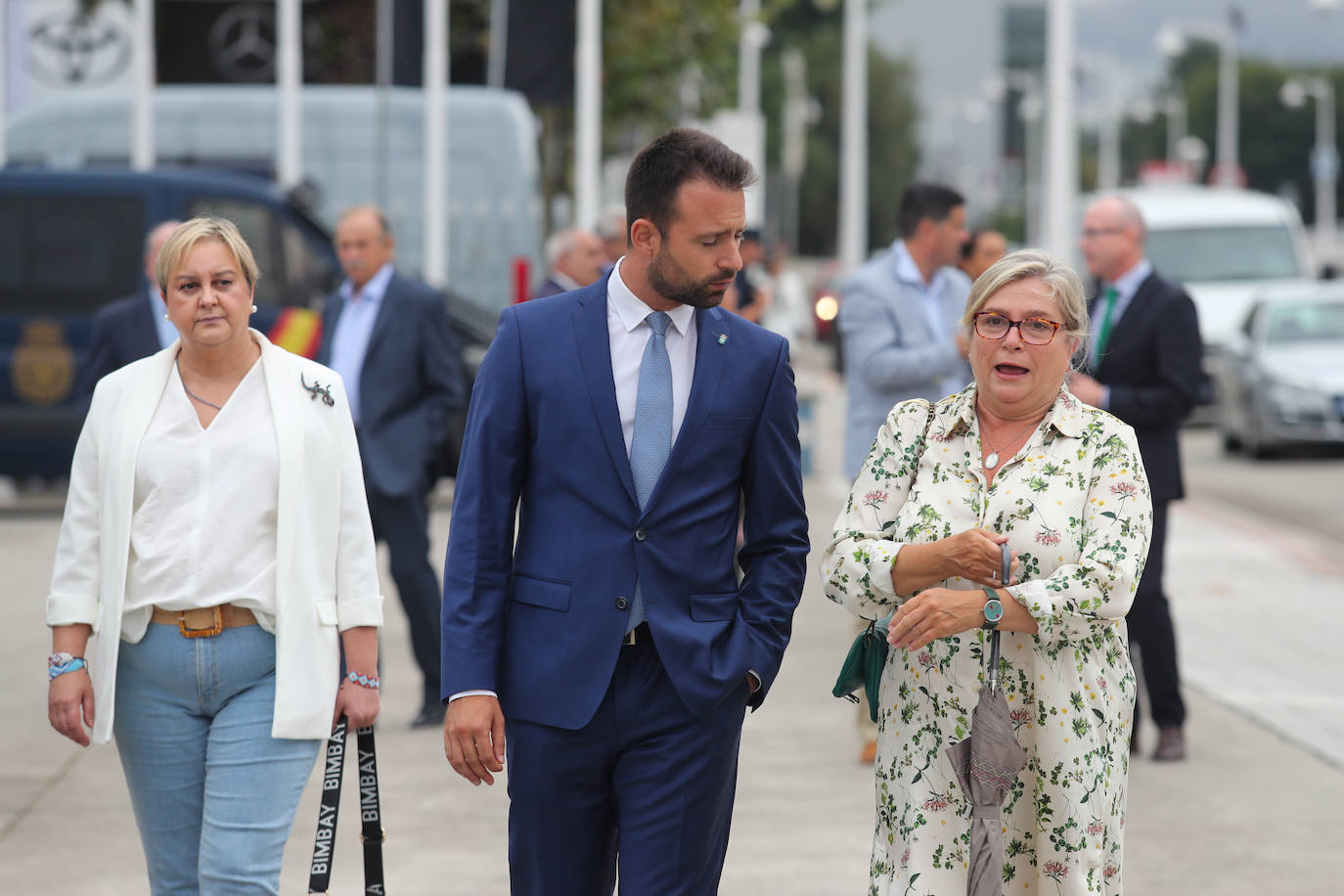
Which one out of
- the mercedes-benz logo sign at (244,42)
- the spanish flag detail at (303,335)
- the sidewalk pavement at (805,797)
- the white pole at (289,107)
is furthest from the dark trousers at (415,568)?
the mercedes-benz logo sign at (244,42)

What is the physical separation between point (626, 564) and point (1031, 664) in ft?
2.65

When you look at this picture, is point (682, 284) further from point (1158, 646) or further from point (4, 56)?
point (4, 56)

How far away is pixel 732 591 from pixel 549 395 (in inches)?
20.0

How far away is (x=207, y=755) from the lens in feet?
13.2

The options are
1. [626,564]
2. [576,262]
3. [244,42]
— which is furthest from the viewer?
[244,42]

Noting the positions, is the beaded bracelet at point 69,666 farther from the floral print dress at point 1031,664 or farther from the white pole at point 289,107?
the white pole at point 289,107

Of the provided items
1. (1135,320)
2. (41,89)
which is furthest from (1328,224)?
(1135,320)

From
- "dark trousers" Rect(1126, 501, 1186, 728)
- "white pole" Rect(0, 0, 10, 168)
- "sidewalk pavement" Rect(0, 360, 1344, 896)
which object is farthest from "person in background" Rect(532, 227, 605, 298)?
"white pole" Rect(0, 0, 10, 168)

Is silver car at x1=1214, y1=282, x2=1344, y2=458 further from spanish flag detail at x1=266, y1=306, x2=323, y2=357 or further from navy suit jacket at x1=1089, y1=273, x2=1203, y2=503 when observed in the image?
spanish flag detail at x1=266, y1=306, x2=323, y2=357

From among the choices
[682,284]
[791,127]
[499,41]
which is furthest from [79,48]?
[791,127]

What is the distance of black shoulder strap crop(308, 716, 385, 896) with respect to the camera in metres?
3.91

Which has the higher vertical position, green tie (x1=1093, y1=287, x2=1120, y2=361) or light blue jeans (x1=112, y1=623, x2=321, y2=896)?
green tie (x1=1093, y1=287, x2=1120, y2=361)

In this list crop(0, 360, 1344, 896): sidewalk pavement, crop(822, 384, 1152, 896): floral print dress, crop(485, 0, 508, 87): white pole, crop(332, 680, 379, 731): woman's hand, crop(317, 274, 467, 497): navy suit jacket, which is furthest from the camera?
crop(485, 0, 508, 87): white pole

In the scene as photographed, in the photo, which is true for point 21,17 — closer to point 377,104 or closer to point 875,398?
point 377,104
